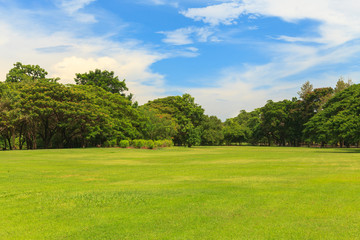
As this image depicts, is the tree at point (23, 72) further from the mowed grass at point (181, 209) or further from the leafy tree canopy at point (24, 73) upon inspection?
the mowed grass at point (181, 209)

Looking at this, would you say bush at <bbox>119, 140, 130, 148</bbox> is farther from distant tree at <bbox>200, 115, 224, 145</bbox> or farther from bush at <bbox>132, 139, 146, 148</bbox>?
distant tree at <bbox>200, 115, 224, 145</bbox>

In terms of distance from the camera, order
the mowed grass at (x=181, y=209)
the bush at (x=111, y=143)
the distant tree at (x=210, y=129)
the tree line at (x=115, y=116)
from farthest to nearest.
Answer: the distant tree at (x=210, y=129) < the bush at (x=111, y=143) < the tree line at (x=115, y=116) < the mowed grass at (x=181, y=209)

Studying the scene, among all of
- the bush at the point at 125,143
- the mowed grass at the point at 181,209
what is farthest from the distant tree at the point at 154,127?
the mowed grass at the point at 181,209

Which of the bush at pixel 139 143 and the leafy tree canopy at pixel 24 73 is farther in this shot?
the leafy tree canopy at pixel 24 73

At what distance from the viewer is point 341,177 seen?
1385 cm

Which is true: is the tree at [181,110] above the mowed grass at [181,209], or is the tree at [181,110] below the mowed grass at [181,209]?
above

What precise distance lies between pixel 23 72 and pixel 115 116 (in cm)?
3579

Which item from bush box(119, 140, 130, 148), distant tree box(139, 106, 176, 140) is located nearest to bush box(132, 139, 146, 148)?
bush box(119, 140, 130, 148)

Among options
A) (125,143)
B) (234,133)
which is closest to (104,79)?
(125,143)

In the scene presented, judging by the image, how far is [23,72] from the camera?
76.8 m

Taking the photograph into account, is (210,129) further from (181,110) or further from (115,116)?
(115,116)

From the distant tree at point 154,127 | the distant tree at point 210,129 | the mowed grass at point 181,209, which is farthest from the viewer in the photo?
the distant tree at point 210,129

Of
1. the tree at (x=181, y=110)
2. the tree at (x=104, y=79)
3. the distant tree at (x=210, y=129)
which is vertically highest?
the tree at (x=104, y=79)

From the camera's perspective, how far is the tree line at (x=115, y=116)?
4588 cm
